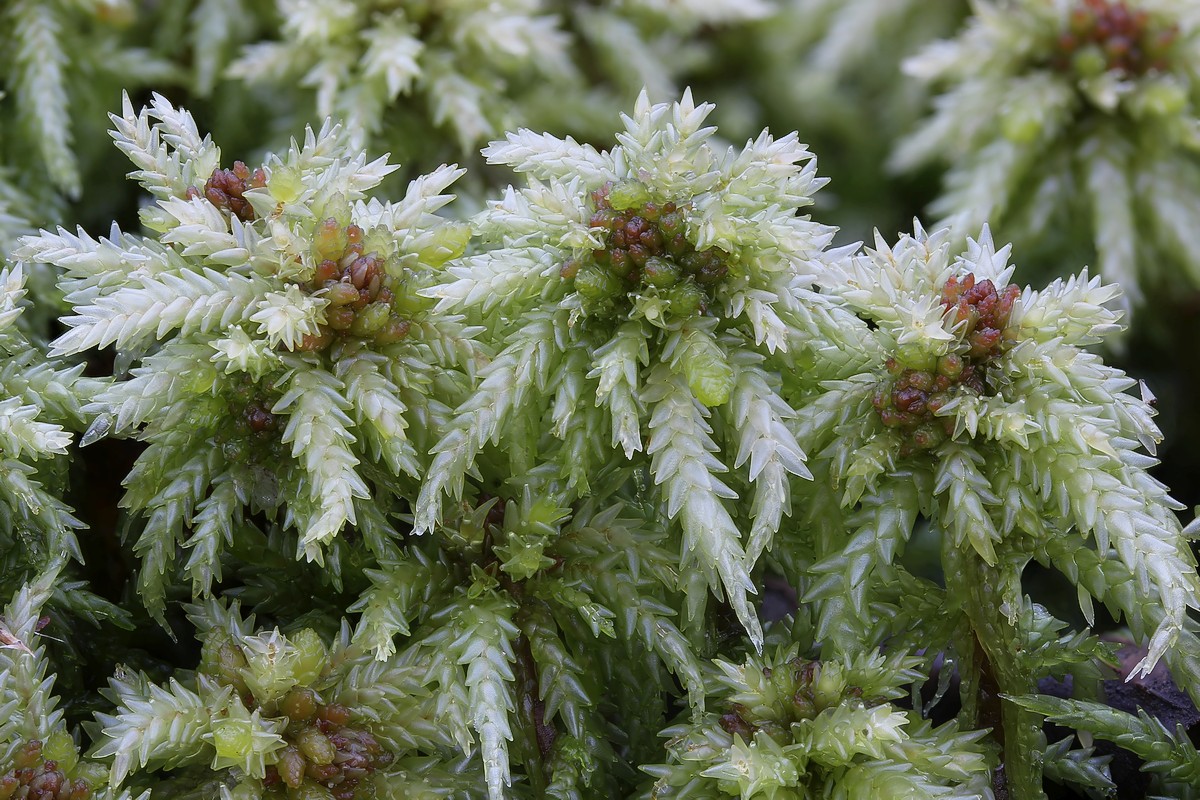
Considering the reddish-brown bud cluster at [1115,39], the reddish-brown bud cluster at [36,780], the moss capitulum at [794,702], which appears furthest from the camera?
the reddish-brown bud cluster at [1115,39]

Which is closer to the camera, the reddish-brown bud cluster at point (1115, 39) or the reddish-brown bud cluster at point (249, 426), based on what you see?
the reddish-brown bud cluster at point (249, 426)

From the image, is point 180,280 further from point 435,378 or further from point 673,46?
point 673,46

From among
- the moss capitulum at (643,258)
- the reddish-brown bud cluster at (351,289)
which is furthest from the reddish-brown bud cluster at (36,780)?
the moss capitulum at (643,258)

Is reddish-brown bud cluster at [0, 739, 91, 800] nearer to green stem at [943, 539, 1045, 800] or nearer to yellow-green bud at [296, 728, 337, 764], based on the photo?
yellow-green bud at [296, 728, 337, 764]

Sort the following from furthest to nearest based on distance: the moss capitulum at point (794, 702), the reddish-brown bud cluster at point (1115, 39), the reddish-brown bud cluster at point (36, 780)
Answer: the reddish-brown bud cluster at point (1115, 39)
the moss capitulum at point (794, 702)
the reddish-brown bud cluster at point (36, 780)

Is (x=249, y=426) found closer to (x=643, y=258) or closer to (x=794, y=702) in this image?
(x=643, y=258)

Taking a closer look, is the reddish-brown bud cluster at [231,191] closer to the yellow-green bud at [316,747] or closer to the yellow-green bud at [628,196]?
the yellow-green bud at [628,196]

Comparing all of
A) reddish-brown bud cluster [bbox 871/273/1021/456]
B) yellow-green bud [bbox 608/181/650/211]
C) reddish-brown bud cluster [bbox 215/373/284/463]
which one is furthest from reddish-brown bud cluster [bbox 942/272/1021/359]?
reddish-brown bud cluster [bbox 215/373/284/463]
